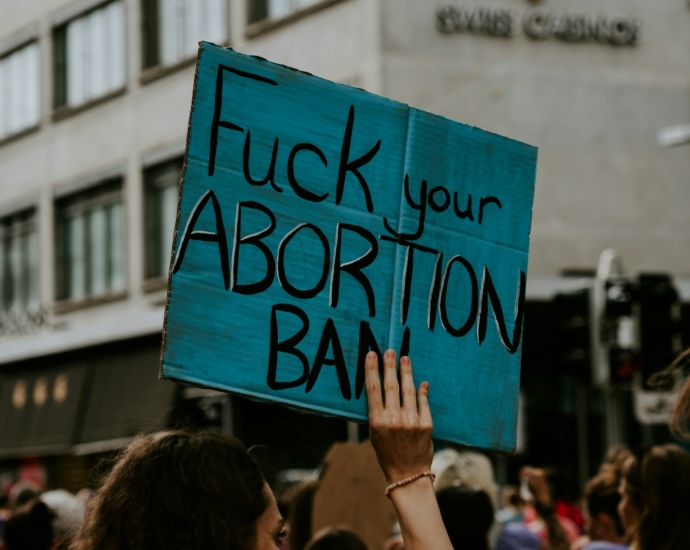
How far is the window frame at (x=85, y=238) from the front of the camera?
78.2ft

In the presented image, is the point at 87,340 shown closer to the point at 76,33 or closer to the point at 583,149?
the point at 76,33

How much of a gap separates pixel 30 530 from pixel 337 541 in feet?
5.73

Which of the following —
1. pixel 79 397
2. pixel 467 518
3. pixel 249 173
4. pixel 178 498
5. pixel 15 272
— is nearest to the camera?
pixel 178 498

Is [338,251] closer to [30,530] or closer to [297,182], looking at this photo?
[297,182]

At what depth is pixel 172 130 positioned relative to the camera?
74.5 ft

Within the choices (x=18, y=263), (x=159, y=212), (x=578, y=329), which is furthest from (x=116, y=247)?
(x=578, y=329)

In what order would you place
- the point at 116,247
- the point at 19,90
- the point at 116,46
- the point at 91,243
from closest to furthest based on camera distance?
1. the point at 116,247
2. the point at 116,46
3. the point at 91,243
4. the point at 19,90

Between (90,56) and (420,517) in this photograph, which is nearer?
(420,517)

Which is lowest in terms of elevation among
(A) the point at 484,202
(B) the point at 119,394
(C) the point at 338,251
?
(B) the point at 119,394

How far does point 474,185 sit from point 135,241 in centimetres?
2021

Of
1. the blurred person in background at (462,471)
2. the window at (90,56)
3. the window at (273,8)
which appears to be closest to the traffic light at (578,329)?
the blurred person in background at (462,471)

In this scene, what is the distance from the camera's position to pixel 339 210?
10.6ft

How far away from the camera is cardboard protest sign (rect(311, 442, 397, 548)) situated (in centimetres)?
570

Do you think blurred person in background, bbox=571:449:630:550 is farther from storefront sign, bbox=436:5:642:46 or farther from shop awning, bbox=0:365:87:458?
shop awning, bbox=0:365:87:458
